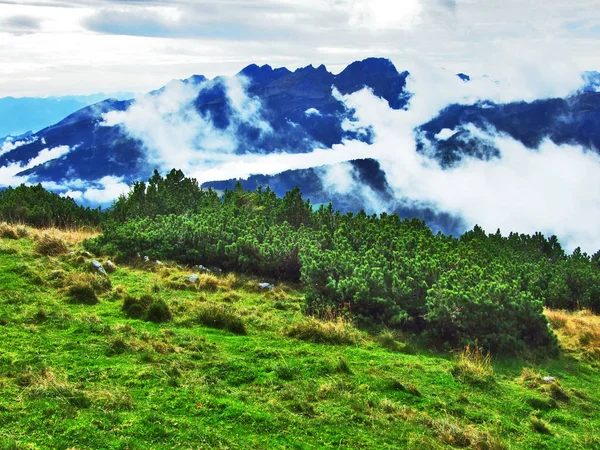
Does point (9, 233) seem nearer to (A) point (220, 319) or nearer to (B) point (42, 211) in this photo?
(B) point (42, 211)

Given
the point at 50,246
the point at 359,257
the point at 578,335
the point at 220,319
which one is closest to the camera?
the point at 220,319

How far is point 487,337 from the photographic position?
41.7ft

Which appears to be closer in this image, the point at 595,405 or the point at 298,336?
the point at 595,405

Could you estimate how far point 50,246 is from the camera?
1600 cm

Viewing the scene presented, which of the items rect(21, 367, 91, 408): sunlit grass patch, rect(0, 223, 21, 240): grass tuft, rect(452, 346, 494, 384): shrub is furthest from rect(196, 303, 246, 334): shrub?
rect(0, 223, 21, 240): grass tuft

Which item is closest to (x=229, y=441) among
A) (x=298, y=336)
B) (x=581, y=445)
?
(x=298, y=336)

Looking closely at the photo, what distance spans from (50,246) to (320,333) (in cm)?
977

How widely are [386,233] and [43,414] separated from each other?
14.6 m

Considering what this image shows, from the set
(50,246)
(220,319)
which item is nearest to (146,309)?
(220,319)

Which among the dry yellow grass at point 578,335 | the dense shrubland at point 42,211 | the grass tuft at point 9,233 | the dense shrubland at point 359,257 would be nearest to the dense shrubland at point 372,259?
the dense shrubland at point 359,257

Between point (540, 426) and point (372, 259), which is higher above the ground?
point (372, 259)

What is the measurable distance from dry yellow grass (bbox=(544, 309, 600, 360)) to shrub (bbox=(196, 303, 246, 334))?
9.11 m

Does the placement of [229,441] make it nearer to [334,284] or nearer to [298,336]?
[298,336]

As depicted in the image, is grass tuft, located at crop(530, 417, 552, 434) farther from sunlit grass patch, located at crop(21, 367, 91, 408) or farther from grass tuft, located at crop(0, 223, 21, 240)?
grass tuft, located at crop(0, 223, 21, 240)
